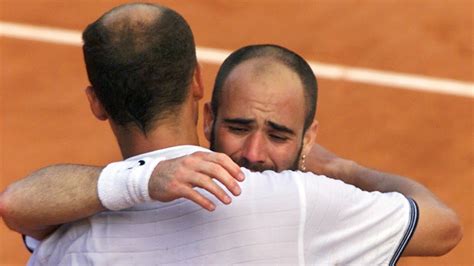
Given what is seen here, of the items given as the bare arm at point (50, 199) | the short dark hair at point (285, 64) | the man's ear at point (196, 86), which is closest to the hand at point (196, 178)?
the bare arm at point (50, 199)

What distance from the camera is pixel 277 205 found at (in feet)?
12.8

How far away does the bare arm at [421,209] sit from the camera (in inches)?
165

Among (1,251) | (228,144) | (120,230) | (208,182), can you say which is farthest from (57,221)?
(1,251)

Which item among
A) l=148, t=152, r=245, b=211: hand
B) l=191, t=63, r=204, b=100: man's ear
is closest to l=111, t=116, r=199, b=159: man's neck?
l=191, t=63, r=204, b=100: man's ear

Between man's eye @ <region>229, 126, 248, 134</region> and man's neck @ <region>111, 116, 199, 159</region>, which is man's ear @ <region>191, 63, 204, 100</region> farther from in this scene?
man's eye @ <region>229, 126, 248, 134</region>

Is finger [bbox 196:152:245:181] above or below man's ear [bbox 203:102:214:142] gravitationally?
above

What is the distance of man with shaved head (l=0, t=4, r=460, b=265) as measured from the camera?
3.83 metres

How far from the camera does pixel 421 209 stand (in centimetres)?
422

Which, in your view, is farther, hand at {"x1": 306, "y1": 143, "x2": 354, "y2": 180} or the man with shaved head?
hand at {"x1": 306, "y1": 143, "x2": 354, "y2": 180}

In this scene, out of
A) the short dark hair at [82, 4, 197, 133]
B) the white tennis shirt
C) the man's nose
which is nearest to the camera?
the white tennis shirt

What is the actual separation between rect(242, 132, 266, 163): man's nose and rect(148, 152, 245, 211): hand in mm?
809

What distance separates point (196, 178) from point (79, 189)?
490mm

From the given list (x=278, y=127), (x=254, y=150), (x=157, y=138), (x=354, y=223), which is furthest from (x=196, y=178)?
(x=278, y=127)

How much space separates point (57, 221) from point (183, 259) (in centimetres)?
44
